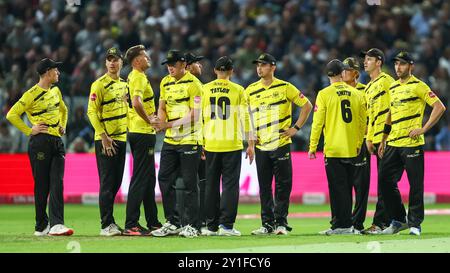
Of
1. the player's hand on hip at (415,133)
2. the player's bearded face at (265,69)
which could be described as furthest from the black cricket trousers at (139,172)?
the player's hand on hip at (415,133)

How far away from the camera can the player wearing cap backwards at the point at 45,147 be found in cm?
1507

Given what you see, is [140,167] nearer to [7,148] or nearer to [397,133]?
[397,133]

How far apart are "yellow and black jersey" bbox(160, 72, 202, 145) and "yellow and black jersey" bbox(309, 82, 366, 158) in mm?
1795

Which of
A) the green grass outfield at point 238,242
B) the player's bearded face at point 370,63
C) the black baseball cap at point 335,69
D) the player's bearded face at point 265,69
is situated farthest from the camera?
the player's bearded face at point 370,63

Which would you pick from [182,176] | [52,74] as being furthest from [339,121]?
[52,74]

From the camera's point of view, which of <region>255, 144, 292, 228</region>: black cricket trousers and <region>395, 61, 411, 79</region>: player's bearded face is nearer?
<region>395, 61, 411, 79</region>: player's bearded face

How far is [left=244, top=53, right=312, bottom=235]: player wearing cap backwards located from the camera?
15.4 meters

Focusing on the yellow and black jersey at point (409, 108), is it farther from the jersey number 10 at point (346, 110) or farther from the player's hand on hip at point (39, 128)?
the player's hand on hip at point (39, 128)

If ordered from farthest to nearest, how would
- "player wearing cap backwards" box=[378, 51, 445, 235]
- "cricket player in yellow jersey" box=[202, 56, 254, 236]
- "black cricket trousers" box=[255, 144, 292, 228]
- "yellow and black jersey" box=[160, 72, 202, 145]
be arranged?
"black cricket trousers" box=[255, 144, 292, 228] → "cricket player in yellow jersey" box=[202, 56, 254, 236] → "player wearing cap backwards" box=[378, 51, 445, 235] → "yellow and black jersey" box=[160, 72, 202, 145]

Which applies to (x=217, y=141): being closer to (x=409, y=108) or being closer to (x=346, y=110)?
(x=346, y=110)

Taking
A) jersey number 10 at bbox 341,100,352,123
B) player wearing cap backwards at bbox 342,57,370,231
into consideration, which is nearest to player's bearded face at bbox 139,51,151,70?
jersey number 10 at bbox 341,100,352,123

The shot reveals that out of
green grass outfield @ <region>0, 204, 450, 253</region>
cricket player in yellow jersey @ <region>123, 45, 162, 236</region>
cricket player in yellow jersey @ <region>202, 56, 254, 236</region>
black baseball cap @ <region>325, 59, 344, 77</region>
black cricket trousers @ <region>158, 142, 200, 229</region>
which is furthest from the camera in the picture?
black baseball cap @ <region>325, 59, 344, 77</region>

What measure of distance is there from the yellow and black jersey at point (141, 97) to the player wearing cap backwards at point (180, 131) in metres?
0.24

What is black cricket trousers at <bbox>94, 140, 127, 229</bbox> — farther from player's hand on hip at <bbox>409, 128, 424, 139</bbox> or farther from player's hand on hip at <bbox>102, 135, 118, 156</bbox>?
player's hand on hip at <bbox>409, 128, 424, 139</bbox>
